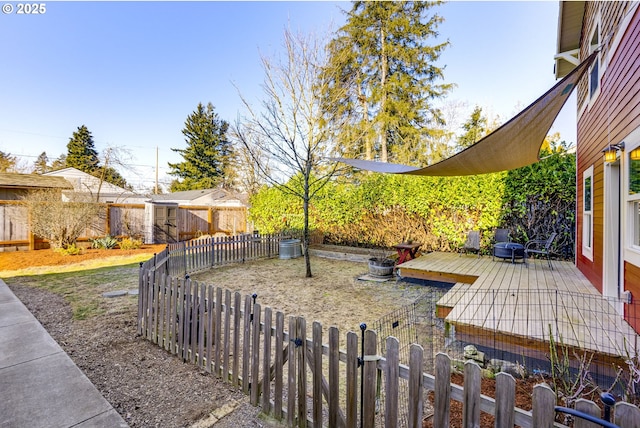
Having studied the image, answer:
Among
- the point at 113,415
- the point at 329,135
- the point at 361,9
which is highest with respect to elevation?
the point at 361,9

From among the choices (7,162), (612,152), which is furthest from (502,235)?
(7,162)

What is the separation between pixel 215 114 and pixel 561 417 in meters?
34.6

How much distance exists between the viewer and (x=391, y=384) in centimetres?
167

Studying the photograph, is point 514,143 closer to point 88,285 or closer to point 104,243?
point 88,285

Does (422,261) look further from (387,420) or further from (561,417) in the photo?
(387,420)

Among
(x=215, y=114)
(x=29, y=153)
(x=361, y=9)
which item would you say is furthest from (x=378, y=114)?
(x=29, y=153)

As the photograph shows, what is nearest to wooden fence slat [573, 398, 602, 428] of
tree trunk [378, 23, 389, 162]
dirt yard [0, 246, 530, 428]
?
dirt yard [0, 246, 530, 428]

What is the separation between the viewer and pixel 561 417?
2.01 m

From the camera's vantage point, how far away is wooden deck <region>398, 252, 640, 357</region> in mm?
2705

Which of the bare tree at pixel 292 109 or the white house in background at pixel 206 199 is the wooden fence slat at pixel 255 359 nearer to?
the bare tree at pixel 292 109

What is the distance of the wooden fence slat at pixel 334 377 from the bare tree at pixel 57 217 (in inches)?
430

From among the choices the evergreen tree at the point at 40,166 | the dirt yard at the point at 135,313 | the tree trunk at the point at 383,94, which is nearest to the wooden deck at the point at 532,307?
the dirt yard at the point at 135,313

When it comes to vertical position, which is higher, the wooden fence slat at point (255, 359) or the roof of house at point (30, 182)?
the roof of house at point (30, 182)

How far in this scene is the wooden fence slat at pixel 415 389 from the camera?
1540 mm
